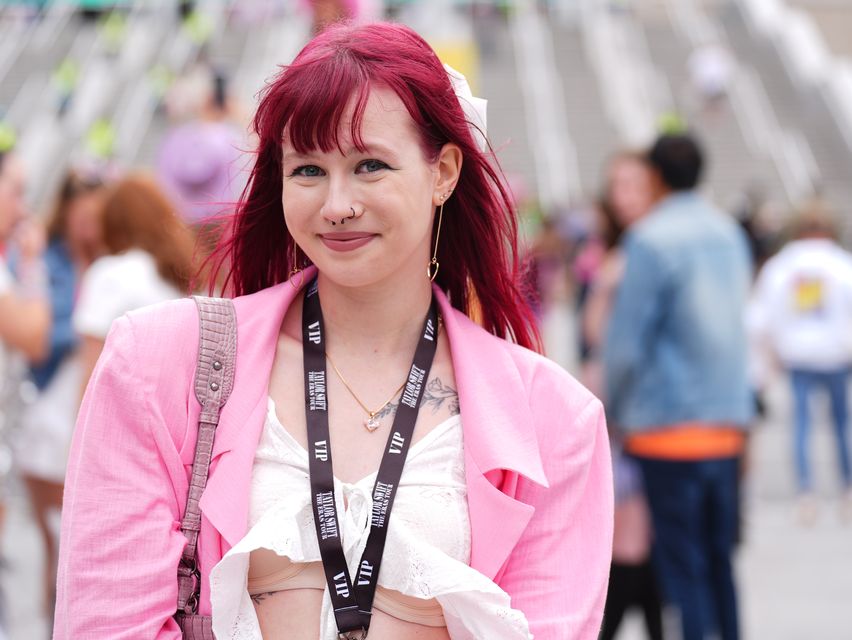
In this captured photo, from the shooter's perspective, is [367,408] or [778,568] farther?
[778,568]

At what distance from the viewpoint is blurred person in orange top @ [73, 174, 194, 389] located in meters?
4.64

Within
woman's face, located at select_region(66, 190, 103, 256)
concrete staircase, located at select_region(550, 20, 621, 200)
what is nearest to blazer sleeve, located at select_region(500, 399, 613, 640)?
woman's face, located at select_region(66, 190, 103, 256)

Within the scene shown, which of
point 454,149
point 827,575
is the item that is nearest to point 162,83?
point 827,575

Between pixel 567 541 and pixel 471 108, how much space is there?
0.73 metres

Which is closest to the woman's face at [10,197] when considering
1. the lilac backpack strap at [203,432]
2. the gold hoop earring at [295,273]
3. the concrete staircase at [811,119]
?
the gold hoop earring at [295,273]

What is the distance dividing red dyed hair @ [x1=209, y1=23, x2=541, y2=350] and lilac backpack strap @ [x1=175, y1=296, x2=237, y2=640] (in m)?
0.25

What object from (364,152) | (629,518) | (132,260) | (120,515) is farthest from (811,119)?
(120,515)

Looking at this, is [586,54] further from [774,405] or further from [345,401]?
[345,401]

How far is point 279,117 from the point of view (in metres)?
2.18

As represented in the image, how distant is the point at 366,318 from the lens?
237cm

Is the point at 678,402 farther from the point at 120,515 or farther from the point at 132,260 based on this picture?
the point at 120,515

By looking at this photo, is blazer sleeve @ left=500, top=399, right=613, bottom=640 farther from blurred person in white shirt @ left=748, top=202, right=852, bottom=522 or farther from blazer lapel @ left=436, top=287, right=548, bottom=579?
blurred person in white shirt @ left=748, top=202, right=852, bottom=522

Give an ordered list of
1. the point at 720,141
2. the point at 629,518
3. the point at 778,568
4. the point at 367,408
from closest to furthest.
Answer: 1. the point at 367,408
2. the point at 629,518
3. the point at 778,568
4. the point at 720,141

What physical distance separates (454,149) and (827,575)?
5520mm
